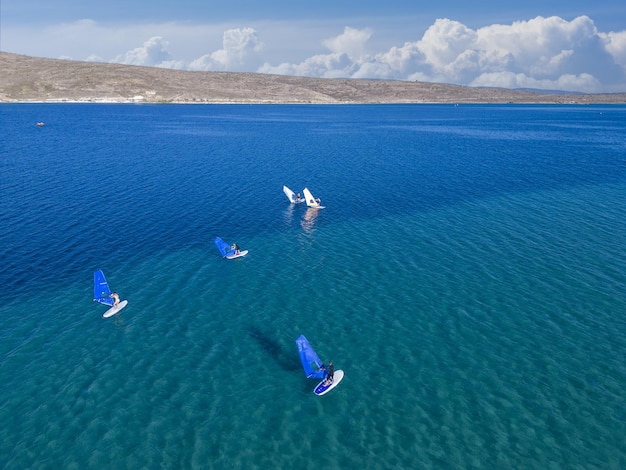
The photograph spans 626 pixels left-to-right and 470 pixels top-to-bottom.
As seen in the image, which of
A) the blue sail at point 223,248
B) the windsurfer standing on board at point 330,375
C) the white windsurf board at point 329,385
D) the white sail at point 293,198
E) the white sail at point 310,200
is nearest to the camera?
the white windsurf board at point 329,385

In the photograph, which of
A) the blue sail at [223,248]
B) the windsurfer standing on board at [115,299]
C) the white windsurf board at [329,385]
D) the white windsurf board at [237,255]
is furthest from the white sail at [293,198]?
the white windsurf board at [329,385]

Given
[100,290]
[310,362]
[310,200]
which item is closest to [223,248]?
[100,290]

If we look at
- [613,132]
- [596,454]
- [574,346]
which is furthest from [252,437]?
→ [613,132]

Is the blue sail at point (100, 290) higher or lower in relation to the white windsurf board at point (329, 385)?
higher

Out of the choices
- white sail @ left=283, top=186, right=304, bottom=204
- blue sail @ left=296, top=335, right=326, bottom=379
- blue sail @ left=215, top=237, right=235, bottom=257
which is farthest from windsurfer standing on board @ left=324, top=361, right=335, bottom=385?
white sail @ left=283, top=186, right=304, bottom=204

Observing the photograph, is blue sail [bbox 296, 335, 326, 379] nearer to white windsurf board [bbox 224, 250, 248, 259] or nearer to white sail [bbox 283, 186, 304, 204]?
white windsurf board [bbox 224, 250, 248, 259]

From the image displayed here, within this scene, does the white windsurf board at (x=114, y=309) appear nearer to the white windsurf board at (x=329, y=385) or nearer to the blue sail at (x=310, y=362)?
the blue sail at (x=310, y=362)
